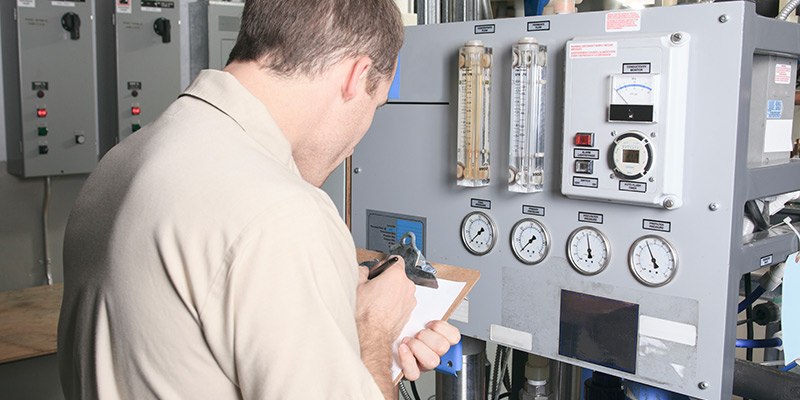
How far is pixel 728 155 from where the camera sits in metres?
1.28

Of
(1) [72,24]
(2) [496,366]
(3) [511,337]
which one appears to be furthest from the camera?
(1) [72,24]

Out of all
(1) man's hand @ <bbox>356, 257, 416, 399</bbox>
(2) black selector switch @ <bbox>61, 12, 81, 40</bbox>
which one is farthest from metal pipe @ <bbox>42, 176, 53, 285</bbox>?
(1) man's hand @ <bbox>356, 257, 416, 399</bbox>

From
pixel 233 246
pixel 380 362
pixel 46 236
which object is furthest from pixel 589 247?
pixel 46 236

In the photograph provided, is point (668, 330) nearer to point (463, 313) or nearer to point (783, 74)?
point (463, 313)

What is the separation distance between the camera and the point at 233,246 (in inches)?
30.0

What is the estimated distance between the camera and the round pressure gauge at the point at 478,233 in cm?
159

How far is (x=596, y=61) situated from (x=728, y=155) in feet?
0.94

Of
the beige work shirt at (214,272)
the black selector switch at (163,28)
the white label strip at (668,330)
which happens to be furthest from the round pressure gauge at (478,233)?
the black selector switch at (163,28)

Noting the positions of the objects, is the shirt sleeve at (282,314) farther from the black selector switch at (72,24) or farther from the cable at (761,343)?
the black selector switch at (72,24)

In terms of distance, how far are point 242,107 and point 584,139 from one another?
75cm

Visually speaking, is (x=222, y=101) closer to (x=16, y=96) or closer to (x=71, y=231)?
(x=71, y=231)

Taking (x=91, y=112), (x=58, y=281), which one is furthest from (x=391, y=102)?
(x=58, y=281)

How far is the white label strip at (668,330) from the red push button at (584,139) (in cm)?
34

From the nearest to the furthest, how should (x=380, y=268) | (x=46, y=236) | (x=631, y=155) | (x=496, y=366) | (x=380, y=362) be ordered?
(x=380, y=362)
(x=380, y=268)
(x=631, y=155)
(x=496, y=366)
(x=46, y=236)
